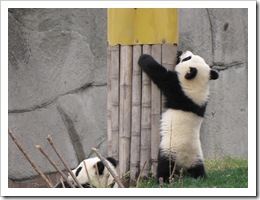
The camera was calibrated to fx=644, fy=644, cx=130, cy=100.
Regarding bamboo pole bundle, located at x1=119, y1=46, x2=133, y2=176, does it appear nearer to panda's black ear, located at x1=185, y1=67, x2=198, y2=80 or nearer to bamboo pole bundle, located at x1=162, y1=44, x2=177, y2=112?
bamboo pole bundle, located at x1=162, y1=44, x2=177, y2=112

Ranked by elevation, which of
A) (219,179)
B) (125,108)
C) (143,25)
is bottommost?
(219,179)

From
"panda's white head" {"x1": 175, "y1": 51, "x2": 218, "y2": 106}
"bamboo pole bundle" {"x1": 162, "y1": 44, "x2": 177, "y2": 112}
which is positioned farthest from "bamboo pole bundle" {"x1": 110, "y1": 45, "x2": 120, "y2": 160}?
"panda's white head" {"x1": 175, "y1": 51, "x2": 218, "y2": 106}

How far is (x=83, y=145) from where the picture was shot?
7.43m

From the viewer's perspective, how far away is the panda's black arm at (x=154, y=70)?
4715 millimetres

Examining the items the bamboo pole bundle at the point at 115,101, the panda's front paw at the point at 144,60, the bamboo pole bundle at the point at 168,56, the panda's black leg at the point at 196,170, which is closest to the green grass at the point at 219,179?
the panda's black leg at the point at 196,170

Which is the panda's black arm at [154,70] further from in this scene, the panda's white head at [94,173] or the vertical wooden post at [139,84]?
the panda's white head at [94,173]

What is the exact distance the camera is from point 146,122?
189 inches

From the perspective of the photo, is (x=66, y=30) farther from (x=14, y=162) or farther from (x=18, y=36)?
(x=14, y=162)

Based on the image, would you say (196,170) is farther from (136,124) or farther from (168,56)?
(168,56)

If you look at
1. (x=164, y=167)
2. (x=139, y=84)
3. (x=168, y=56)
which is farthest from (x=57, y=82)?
(x=164, y=167)

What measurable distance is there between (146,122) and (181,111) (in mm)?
275

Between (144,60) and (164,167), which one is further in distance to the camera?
(144,60)

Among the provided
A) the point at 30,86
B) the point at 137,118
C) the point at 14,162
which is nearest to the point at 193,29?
the point at 30,86

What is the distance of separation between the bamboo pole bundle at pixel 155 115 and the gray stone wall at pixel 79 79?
2426mm
